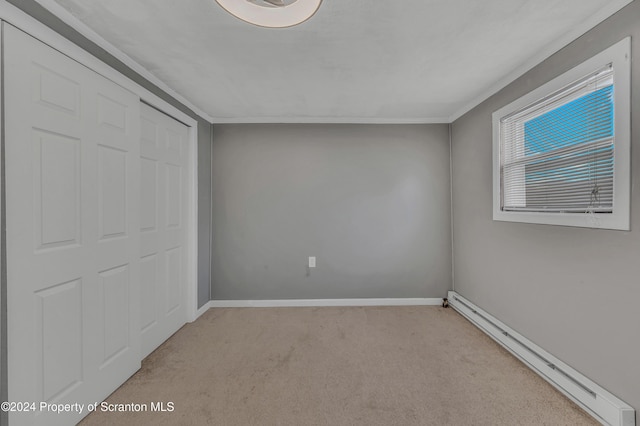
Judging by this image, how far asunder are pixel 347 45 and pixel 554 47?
143cm

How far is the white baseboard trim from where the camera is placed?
319cm

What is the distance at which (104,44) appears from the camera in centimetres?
167

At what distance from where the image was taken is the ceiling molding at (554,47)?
1.41 meters

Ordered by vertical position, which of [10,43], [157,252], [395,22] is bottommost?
[157,252]

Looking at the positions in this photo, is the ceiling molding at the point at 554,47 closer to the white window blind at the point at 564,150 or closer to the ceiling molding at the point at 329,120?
the white window blind at the point at 564,150

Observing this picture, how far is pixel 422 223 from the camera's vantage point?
3229mm

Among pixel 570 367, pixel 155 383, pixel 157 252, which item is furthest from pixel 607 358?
pixel 157 252

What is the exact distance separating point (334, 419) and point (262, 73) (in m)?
2.51

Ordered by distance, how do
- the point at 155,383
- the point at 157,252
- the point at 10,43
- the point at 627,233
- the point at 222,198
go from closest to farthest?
the point at 10,43, the point at 627,233, the point at 155,383, the point at 157,252, the point at 222,198

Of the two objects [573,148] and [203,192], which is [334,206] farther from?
[573,148]

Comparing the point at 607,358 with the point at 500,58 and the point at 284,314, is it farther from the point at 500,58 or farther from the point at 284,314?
the point at 284,314

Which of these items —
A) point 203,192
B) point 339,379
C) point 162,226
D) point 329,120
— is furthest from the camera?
point 329,120

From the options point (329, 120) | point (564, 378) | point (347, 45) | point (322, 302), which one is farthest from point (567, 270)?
point (329, 120)

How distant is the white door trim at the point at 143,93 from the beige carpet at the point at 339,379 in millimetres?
589
